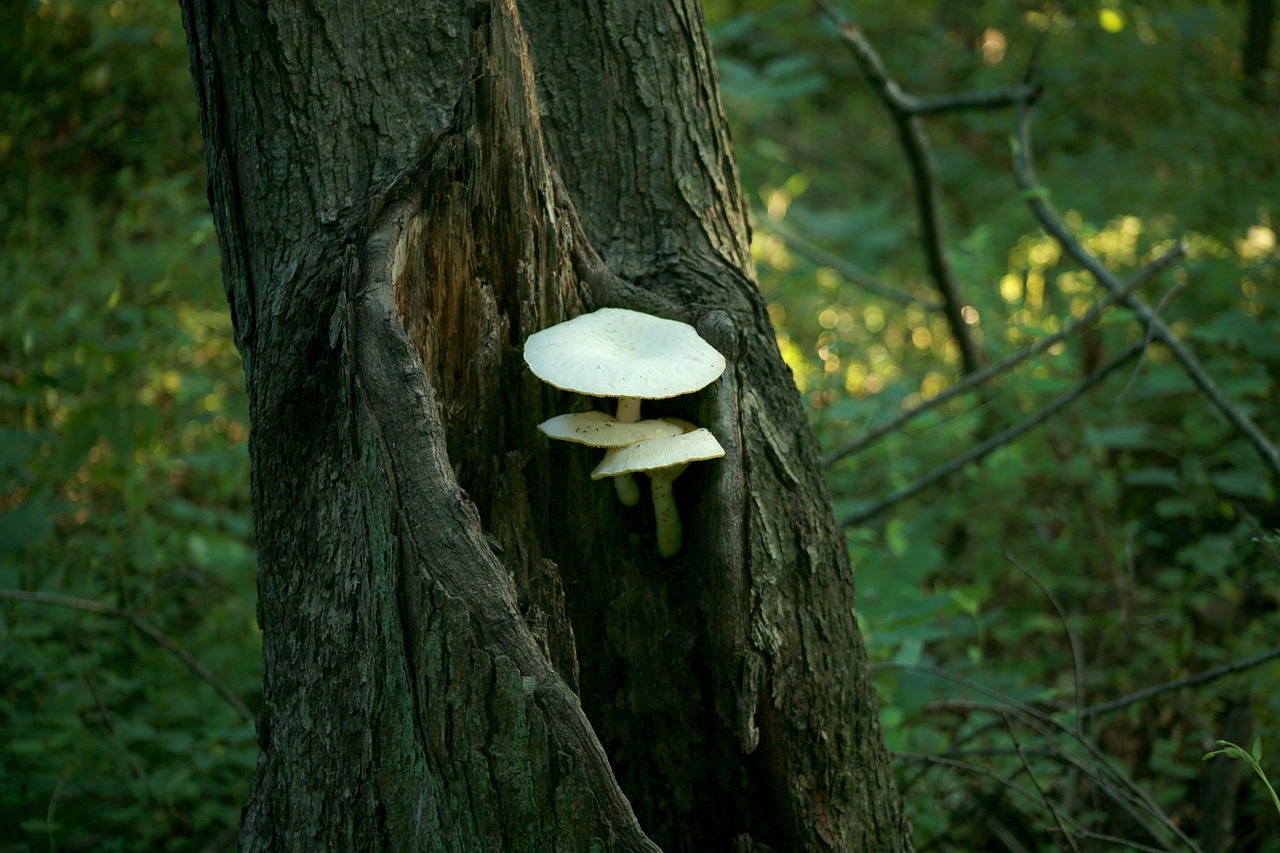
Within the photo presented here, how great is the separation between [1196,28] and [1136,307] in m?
4.44

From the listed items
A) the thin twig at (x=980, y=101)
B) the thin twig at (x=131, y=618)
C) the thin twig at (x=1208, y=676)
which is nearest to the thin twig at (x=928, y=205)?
the thin twig at (x=980, y=101)

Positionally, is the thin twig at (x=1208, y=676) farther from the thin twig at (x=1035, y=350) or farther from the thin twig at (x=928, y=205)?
the thin twig at (x=928, y=205)

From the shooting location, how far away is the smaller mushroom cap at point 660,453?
1761mm

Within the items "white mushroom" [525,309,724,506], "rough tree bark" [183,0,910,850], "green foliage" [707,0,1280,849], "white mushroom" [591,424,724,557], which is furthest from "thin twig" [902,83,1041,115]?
"white mushroom" [591,424,724,557]

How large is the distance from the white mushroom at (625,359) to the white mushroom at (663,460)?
0.29 feet

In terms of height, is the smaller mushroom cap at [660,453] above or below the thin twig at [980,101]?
below

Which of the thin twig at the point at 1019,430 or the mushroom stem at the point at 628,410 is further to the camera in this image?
the thin twig at the point at 1019,430

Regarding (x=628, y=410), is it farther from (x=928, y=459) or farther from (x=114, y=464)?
(x=928, y=459)

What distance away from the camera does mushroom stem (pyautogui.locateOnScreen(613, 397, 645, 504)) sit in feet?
6.28

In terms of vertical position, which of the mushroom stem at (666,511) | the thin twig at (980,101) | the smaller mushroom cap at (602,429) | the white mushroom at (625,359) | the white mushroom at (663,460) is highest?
the thin twig at (980,101)

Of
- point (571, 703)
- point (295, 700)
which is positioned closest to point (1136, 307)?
point (571, 703)

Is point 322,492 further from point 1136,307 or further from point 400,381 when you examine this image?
point 1136,307

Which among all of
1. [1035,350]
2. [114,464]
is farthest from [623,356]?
[114,464]

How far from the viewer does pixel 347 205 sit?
1.88m
